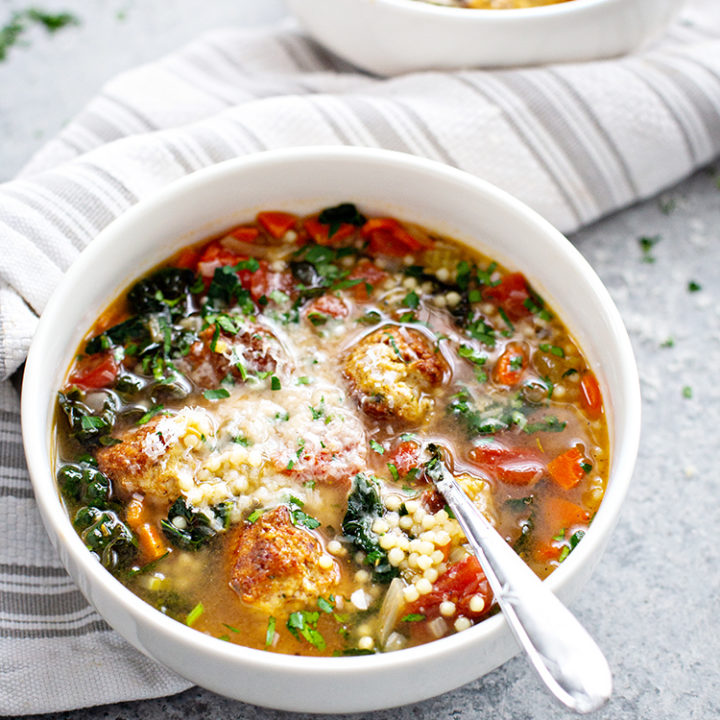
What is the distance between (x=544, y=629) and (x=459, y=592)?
0.39 meters

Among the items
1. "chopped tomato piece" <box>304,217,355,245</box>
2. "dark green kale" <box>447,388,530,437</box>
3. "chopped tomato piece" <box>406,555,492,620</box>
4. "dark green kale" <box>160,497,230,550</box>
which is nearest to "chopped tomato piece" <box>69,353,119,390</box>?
"dark green kale" <box>160,497,230,550</box>

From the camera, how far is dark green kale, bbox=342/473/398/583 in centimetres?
299

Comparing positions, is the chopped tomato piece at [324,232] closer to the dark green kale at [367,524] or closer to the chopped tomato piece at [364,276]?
→ the chopped tomato piece at [364,276]

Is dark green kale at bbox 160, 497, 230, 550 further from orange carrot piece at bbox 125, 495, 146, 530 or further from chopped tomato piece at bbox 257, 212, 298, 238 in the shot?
chopped tomato piece at bbox 257, 212, 298, 238

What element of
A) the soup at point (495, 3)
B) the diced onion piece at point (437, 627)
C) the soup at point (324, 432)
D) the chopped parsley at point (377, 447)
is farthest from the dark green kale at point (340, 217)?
the soup at point (495, 3)

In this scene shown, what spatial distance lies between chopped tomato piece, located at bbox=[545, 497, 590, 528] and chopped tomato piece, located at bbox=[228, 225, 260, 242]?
1468 mm

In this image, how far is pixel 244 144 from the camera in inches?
158

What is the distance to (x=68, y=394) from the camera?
130 inches

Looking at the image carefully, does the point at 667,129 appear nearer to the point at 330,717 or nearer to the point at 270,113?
the point at 270,113

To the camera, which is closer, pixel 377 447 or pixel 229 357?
pixel 377 447

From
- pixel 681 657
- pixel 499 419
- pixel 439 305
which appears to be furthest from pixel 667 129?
pixel 681 657

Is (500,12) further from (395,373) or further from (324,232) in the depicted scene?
(395,373)

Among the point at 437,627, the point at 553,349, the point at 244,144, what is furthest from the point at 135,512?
the point at 244,144

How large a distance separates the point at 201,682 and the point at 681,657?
1.71 meters
